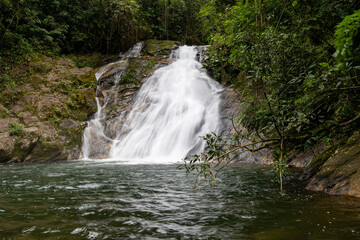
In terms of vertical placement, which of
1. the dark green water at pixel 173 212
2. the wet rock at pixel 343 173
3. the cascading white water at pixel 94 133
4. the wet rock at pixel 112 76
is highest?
the wet rock at pixel 112 76

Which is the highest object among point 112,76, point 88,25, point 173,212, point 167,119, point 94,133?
point 88,25

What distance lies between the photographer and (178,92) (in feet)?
57.9

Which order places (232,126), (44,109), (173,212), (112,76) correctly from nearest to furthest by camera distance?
1. (173,212)
2. (232,126)
3. (44,109)
4. (112,76)

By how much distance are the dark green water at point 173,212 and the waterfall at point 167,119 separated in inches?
248

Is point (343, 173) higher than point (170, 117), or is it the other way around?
point (170, 117)

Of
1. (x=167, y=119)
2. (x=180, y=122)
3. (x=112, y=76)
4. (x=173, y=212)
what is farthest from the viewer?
(x=112, y=76)

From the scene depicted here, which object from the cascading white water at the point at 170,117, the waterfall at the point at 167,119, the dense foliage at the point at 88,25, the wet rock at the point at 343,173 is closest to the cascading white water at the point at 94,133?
the waterfall at the point at 167,119

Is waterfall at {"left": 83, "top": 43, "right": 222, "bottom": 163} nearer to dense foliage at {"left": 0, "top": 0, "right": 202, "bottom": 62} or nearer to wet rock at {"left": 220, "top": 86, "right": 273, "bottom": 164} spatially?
wet rock at {"left": 220, "top": 86, "right": 273, "bottom": 164}

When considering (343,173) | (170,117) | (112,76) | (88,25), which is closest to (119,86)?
(112,76)

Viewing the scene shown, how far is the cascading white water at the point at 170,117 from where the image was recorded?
43.3 ft

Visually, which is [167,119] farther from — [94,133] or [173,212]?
[173,212]

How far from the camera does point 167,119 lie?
15164mm

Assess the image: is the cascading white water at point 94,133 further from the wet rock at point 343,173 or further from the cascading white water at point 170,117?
the wet rock at point 343,173

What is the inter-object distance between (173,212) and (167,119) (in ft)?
37.6
